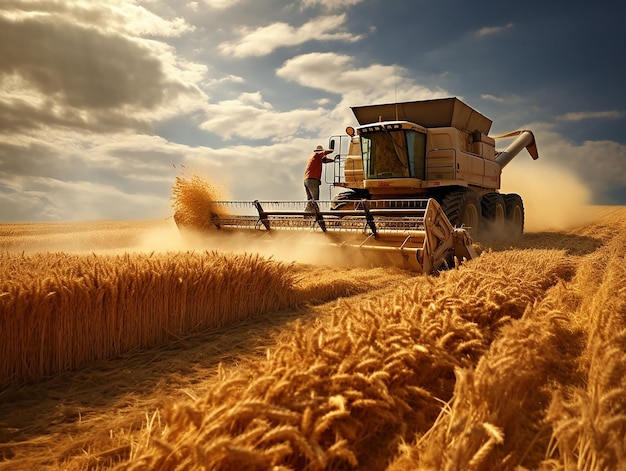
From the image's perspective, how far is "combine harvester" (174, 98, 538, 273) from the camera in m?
8.11

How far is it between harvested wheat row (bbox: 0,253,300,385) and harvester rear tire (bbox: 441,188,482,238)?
239 inches

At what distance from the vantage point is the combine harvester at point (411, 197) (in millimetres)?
8109

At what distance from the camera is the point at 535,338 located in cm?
277

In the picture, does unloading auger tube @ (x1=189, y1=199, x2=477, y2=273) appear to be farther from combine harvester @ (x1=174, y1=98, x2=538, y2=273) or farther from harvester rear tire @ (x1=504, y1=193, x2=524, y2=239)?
harvester rear tire @ (x1=504, y1=193, x2=524, y2=239)

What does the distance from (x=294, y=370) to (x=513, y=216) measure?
14928 mm

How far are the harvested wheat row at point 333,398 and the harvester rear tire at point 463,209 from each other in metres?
7.42

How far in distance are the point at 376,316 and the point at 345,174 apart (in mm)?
10084

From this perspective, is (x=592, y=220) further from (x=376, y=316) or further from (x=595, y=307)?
(x=376, y=316)

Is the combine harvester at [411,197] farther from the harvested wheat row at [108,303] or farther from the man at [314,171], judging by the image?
the harvested wheat row at [108,303]

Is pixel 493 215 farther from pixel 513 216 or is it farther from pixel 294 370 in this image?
pixel 294 370

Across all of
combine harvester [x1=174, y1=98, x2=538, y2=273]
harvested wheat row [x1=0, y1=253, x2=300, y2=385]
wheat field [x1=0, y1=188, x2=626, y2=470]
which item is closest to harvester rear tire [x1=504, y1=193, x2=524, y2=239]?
combine harvester [x1=174, y1=98, x2=538, y2=273]

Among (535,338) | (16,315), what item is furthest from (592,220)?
(16,315)

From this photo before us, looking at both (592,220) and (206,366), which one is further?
(592,220)

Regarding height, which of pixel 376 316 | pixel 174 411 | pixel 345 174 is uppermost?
pixel 345 174
